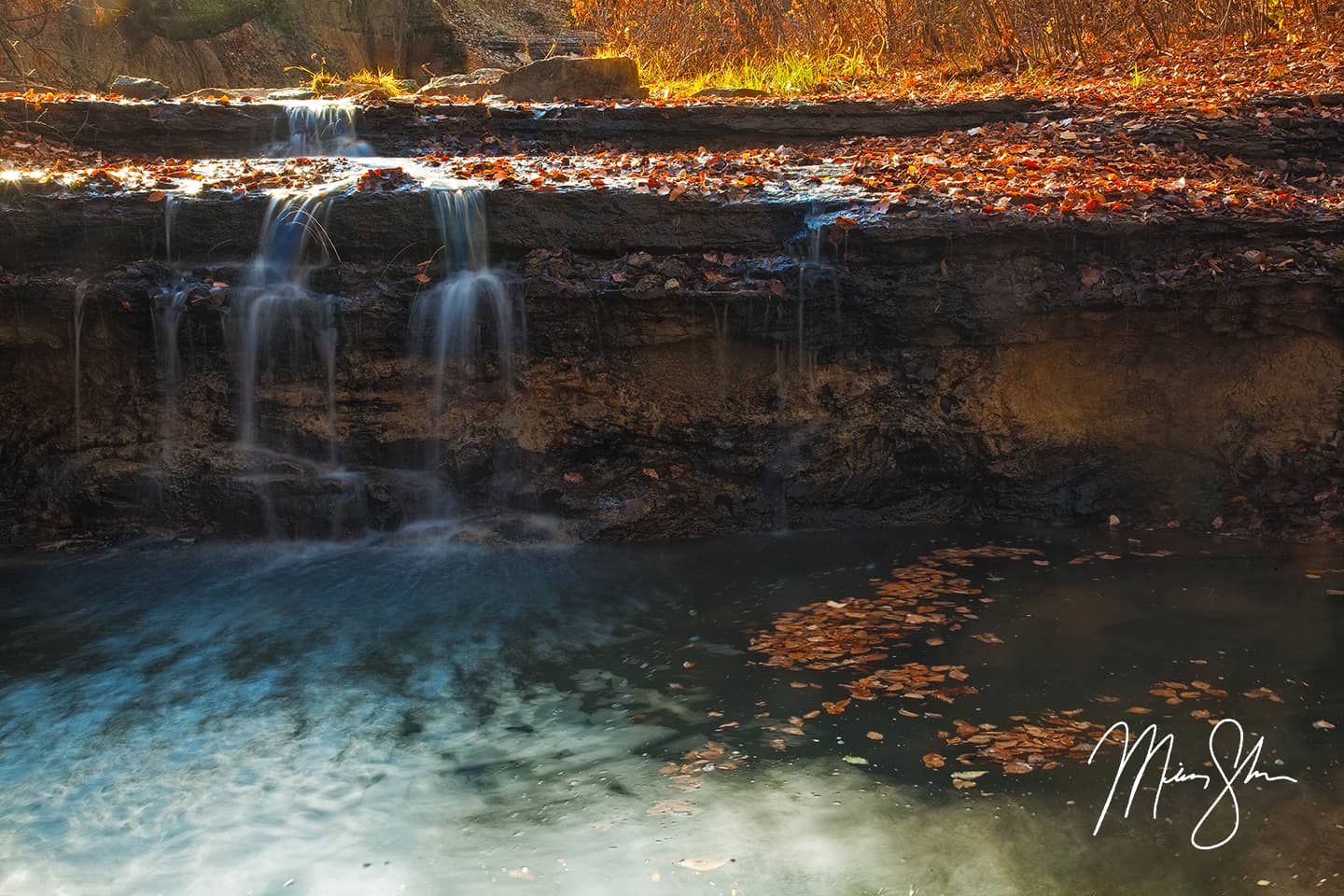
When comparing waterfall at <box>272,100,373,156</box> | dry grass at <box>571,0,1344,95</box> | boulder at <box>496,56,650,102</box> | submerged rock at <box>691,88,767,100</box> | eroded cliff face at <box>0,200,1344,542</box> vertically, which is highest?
dry grass at <box>571,0,1344,95</box>

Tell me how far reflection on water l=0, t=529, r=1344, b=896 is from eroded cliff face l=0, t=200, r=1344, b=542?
0.55 meters

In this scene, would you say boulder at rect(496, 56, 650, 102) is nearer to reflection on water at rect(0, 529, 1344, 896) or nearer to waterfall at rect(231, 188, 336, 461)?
waterfall at rect(231, 188, 336, 461)

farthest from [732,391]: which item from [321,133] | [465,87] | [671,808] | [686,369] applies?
[465,87]

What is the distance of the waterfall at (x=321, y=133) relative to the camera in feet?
32.5

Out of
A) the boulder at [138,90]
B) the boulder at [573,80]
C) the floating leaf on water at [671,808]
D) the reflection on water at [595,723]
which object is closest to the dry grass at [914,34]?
the boulder at [573,80]

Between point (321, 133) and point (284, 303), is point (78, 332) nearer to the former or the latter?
point (284, 303)

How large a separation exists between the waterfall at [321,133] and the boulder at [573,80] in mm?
2447

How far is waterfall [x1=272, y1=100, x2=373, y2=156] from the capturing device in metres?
9.90

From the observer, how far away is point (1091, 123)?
9.54 metres

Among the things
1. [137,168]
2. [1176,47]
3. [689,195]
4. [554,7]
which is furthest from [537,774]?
[554,7]

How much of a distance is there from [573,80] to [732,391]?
6.34 m
